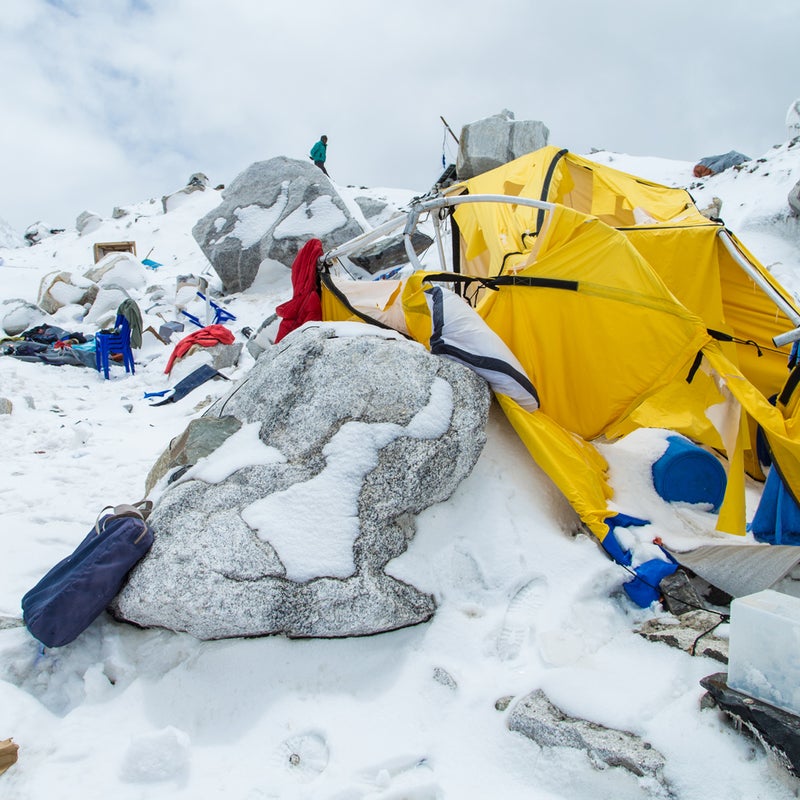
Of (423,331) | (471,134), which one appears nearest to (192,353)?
(423,331)

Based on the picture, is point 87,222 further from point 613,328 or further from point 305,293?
point 613,328

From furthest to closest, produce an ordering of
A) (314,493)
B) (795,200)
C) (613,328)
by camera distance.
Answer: (795,200) → (613,328) → (314,493)

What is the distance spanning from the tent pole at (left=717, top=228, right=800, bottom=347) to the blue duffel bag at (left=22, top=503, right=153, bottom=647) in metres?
3.10

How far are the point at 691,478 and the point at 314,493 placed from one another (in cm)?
225

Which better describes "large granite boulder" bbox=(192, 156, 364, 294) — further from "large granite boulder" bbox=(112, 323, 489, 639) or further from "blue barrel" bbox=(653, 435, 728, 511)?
"blue barrel" bbox=(653, 435, 728, 511)

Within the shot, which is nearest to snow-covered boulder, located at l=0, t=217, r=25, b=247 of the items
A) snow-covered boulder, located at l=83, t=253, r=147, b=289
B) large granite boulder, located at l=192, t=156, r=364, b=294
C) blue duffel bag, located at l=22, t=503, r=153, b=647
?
snow-covered boulder, located at l=83, t=253, r=147, b=289

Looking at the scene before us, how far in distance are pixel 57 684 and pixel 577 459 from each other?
2532 mm

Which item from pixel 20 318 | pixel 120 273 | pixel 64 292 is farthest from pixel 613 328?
pixel 120 273

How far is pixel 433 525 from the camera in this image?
291 centimetres

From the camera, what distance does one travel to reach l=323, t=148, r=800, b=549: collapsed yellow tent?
119 inches

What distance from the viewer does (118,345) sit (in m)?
8.23

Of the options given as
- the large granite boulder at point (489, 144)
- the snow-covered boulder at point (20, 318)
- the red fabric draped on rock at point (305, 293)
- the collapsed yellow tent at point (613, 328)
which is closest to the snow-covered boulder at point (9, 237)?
the snow-covered boulder at point (20, 318)

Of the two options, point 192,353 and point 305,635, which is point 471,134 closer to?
point 192,353

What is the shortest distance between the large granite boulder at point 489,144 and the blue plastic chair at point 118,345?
724 cm
